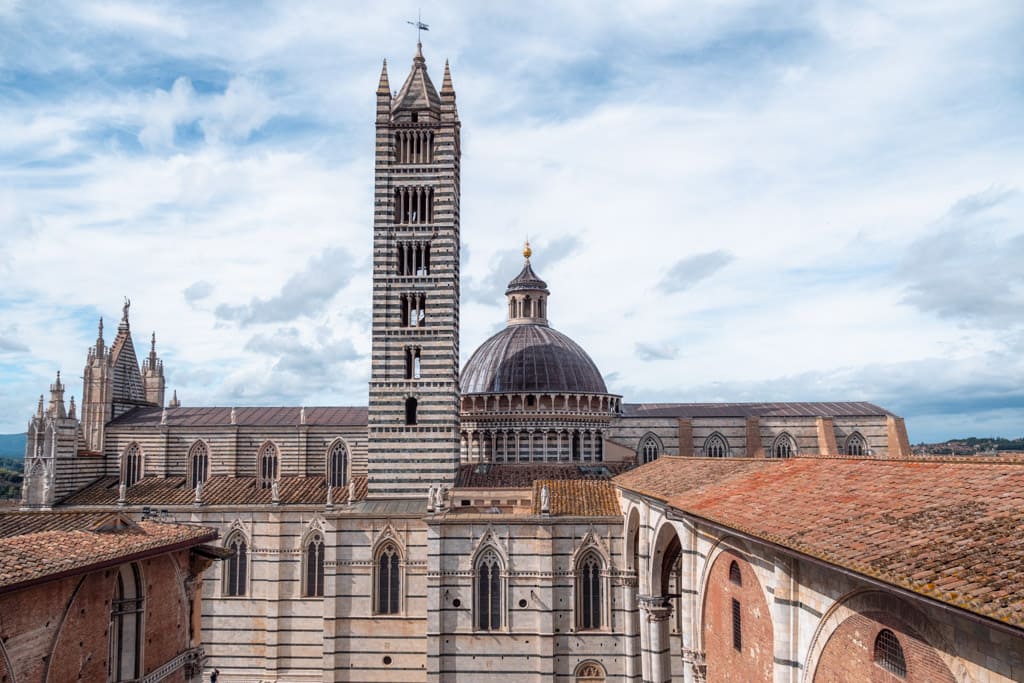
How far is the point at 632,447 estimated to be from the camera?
38906 mm

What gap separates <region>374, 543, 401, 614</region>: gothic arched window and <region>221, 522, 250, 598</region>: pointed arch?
23.1 ft

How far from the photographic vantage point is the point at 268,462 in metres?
38.3

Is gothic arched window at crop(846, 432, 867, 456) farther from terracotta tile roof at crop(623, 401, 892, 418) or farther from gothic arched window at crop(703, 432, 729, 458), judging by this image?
gothic arched window at crop(703, 432, 729, 458)

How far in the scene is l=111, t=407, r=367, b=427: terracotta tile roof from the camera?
126 feet

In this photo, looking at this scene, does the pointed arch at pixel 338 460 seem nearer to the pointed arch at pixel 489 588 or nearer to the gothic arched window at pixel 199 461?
the gothic arched window at pixel 199 461

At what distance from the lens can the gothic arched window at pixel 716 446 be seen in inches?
1550

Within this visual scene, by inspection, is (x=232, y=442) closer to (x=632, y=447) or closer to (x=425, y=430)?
(x=425, y=430)

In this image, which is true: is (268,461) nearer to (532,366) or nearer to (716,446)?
(532,366)

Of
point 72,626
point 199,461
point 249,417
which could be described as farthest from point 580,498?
point 199,461

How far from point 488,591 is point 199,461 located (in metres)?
18.8

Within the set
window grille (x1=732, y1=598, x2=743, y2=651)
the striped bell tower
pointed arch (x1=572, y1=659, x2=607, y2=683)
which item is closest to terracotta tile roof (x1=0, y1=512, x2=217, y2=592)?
window grille (x1=732, y1=598, x2=743, y2=651)

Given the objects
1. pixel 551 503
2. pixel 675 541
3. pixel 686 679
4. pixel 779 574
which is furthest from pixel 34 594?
pixel 551 503

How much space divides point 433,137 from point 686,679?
2251 cm

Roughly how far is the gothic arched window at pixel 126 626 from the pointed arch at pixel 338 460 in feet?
74.4
